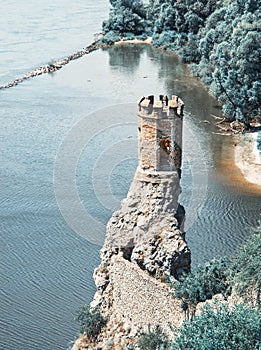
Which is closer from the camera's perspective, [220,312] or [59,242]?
[220,312]

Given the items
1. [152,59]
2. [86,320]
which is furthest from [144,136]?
[152,59]

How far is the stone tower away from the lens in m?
16.6

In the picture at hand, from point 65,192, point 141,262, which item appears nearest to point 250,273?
point 141,262

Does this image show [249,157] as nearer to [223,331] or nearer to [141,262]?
[141,262]

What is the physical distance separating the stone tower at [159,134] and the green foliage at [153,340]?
4.68 metres

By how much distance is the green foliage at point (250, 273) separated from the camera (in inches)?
581

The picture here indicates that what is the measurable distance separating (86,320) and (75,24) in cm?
7044

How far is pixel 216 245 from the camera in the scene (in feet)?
86.3

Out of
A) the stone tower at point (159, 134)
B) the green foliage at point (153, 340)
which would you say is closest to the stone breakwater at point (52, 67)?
the stone tower at point (159, 134)

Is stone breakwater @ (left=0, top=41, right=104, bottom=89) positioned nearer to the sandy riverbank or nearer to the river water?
the river water

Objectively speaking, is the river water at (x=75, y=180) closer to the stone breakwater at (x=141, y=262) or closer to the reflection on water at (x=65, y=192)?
the reflection on water at (x=65, y=192)

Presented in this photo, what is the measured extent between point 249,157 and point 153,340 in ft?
75.7

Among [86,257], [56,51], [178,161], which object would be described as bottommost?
[86,257]

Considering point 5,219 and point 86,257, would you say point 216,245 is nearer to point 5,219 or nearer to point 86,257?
point 86,257
